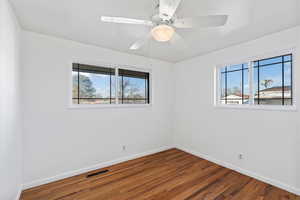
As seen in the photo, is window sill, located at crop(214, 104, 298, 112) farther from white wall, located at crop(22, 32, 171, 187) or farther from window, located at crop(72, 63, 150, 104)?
white wall, located at crop(22, 32, 171, 187)

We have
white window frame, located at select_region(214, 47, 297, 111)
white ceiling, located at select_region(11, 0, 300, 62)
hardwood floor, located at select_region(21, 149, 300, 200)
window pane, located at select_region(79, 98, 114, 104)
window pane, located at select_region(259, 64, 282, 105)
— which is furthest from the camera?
window pane, located at select_region(79, 98, 114, 104)

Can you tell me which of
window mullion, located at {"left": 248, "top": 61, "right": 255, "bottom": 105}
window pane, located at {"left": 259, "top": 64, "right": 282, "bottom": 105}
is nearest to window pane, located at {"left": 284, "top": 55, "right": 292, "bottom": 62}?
window pane, located at {"left": 259, "top": 64, "right": 282, "bottom": 105}

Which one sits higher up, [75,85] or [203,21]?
[203,21]

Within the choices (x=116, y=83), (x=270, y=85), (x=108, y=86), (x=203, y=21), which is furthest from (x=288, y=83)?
(x=108, y=86)

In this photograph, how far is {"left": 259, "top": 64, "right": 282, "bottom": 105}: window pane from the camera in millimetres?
2225

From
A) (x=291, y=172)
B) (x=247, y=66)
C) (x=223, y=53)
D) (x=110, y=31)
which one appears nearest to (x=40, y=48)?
(x=110, y=31)

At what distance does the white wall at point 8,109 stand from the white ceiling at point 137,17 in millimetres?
358

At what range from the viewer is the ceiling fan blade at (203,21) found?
1.27 m

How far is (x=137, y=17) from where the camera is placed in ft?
5.65

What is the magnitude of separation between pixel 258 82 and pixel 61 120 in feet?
11.5

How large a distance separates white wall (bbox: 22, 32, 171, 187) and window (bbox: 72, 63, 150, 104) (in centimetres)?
20

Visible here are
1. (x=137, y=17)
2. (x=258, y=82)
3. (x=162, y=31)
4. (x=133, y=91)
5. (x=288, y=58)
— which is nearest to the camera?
(x=162, y=31)

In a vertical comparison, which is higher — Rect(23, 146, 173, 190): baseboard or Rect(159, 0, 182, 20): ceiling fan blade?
Rect(159, 0, 182, 20): ceiling fan blade

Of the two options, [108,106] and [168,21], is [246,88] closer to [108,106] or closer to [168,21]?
[168,21]
